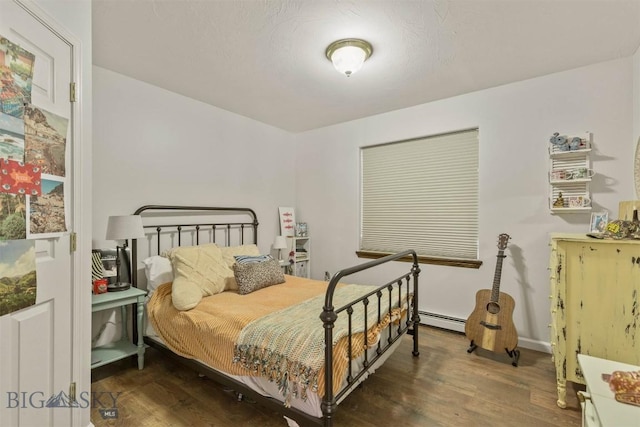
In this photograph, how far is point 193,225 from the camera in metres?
3.22

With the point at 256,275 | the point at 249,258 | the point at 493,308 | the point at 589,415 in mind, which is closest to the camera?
the point at 589,415

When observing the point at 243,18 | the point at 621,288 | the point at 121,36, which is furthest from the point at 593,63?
the point at 121,36

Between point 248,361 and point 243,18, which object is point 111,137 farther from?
point 248,361

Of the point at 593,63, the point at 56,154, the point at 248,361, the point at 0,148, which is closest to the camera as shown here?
the point at 0,148

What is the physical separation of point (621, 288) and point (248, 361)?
7.53 feet

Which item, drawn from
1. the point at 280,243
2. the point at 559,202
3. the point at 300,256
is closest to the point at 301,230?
the point at 300,256

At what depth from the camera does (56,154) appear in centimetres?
143

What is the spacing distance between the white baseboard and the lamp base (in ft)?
9.87

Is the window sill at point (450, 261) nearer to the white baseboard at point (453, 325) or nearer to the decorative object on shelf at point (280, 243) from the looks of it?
the white baseboard at point (453, 325)

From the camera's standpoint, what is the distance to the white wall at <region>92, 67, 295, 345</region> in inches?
101

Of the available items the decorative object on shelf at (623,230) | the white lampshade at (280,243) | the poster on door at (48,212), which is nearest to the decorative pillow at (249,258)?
the white lampshade at (280,243)

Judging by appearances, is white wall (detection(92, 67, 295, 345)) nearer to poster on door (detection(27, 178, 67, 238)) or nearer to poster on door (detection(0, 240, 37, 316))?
poster on door (detection(27, 178, 67, 238))

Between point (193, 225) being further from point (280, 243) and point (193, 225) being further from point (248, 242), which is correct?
point (280, 243)

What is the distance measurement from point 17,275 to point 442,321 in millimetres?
3430
